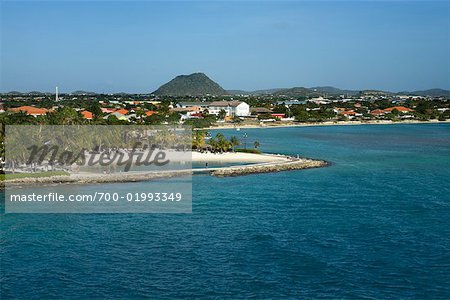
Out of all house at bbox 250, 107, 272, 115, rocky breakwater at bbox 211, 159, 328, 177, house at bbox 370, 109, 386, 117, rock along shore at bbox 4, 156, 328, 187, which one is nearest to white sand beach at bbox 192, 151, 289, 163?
rock along shore at bbox 4, 156, 328, 187

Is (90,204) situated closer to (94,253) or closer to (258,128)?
(94,253)

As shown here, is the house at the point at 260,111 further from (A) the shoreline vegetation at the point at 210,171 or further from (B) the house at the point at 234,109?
(A) the shoreline vegetation at the point at 210,171

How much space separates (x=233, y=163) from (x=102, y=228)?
57.0ft

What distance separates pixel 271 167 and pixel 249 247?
16.5m

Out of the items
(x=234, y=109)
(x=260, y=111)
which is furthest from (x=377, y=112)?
(x=234, y=109)

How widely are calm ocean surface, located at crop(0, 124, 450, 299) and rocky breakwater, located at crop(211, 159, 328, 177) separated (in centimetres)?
369

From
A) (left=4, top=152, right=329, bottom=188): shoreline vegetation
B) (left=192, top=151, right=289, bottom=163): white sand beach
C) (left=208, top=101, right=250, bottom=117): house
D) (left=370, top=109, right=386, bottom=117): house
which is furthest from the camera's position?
(left=370, top=109, right=386, bottom=117): house

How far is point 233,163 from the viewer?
35.7 m

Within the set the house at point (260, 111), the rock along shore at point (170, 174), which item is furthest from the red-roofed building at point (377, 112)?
the rock along shore at point (170, 174)

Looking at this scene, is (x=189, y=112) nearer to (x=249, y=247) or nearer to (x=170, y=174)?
(x=170, y=174)

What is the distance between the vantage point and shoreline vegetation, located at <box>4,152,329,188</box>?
1096 inches

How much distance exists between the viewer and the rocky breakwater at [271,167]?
3128 centimetres

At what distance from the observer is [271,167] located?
108 ft

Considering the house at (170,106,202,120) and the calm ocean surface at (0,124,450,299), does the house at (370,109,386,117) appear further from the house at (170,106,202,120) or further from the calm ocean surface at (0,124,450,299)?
the calm ocean surface at (0,124,450,299)
